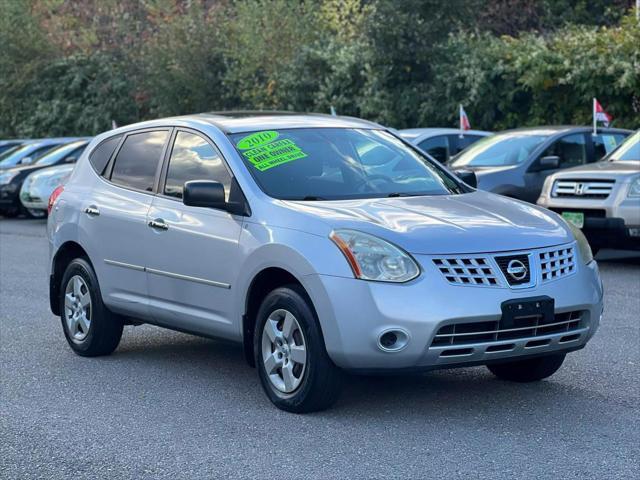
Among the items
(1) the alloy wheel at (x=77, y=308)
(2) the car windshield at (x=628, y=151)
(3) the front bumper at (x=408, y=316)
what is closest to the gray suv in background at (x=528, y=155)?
(2) the car windshield at (x=628, y=151)

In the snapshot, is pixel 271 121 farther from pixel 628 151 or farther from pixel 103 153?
pixel 628 151

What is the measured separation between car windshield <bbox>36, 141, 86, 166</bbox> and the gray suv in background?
34.5 ft

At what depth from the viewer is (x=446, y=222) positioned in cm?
667

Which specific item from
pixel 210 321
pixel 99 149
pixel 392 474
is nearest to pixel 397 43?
pixel 99 149

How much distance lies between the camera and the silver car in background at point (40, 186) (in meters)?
22.8

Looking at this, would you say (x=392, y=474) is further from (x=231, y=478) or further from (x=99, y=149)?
(x=99, y=149)

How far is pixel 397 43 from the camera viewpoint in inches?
1144

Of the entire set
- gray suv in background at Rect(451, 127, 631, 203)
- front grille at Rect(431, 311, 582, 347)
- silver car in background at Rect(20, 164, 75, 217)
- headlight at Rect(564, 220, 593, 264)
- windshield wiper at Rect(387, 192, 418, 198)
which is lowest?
silver car in background at Rect(20, 164, 75, 217)

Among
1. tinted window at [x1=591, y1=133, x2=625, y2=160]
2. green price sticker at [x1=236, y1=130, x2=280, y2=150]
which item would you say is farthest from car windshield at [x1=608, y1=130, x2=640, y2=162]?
green price sticker at [x1=236, y1=130, x2=280, y2=150]

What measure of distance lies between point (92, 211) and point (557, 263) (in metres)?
3.42

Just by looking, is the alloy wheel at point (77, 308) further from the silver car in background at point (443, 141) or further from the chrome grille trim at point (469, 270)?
the silver car in background at point (443, 141)

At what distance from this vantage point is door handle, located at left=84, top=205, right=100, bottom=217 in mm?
8500

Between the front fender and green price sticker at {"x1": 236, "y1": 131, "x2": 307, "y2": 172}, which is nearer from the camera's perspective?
the front fender

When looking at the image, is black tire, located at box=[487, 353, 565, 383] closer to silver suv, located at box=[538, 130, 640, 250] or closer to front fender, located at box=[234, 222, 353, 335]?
front fender, located at box=[234, 222, 353, 335]
